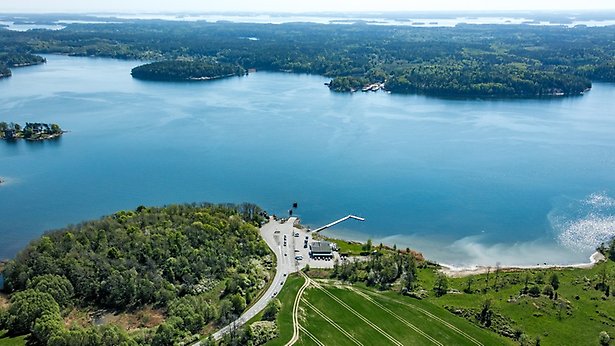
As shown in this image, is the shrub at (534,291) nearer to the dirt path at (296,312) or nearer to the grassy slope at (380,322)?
the grassy slope at (380,322)

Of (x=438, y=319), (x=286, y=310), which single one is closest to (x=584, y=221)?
(x=438, y=319)

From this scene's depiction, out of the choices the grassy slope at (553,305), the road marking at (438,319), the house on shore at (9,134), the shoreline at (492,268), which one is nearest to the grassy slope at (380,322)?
the road marking at (438,319)

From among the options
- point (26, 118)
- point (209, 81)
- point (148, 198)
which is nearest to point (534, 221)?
point (148, 198)

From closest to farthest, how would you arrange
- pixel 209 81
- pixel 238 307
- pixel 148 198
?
pixel 238 307
pixel 148 198
pixel 209 81

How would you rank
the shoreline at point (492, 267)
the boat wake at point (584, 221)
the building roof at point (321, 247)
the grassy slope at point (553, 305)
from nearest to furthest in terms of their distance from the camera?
the grassy slope at point (553, 305)
the shoreline at point (492, 267)
the building roof at point (321, 247)
the boat wake at point (584, 221)

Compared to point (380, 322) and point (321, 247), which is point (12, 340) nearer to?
point (380, 322)

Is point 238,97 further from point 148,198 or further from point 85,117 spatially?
point 148,198

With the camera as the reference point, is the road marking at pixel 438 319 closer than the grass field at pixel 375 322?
No
